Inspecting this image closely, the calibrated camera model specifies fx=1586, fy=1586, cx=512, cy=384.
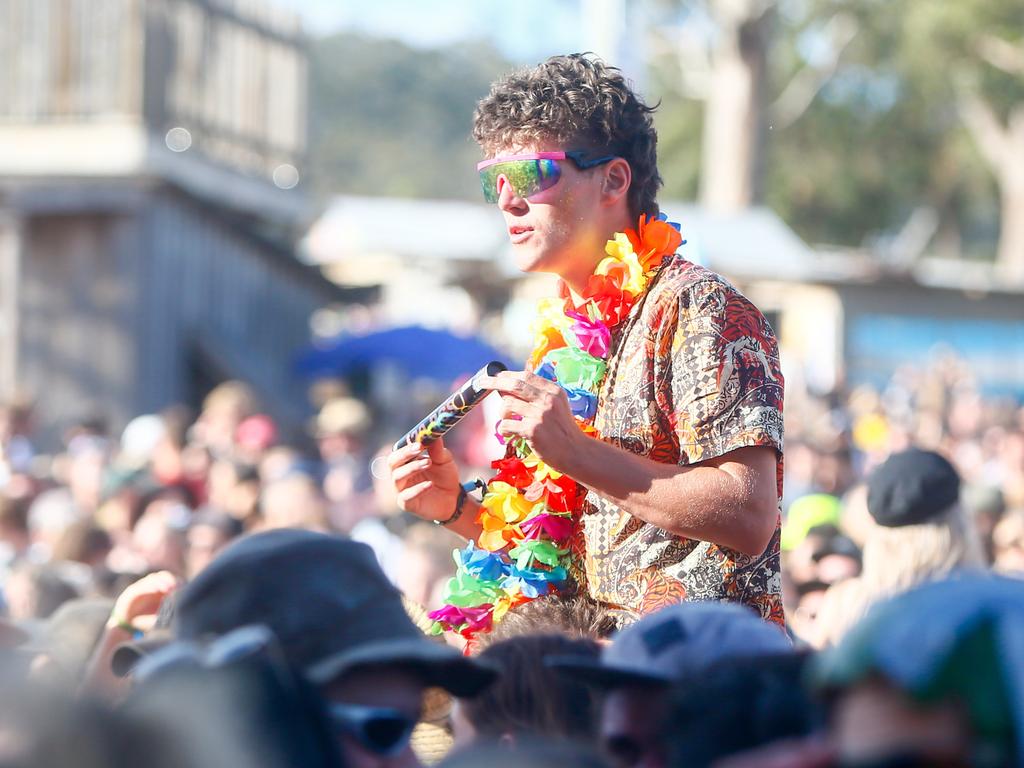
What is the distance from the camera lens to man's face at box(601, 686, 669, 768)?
6.15 ft

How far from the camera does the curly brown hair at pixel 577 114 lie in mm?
3168

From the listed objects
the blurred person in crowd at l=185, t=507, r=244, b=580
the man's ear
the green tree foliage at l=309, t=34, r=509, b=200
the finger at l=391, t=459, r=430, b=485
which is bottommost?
the blurred person in crowd at l=185, t=507, r=244, b=580

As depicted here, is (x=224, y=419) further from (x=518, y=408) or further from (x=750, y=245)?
(x=750, y=245)

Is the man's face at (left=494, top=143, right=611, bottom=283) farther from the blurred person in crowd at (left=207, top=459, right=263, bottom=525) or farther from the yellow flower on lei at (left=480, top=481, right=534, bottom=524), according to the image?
the blurred person in crowd at (left=207, top=459, right=263, bottom=525)

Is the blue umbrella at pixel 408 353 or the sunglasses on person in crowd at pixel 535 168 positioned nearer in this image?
the sunglasses on person in crowd at pixel 535 168

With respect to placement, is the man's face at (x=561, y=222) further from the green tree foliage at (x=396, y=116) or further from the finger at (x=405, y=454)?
the green tree foliage at (x=396, y=116)

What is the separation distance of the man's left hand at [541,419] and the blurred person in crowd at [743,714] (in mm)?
1059

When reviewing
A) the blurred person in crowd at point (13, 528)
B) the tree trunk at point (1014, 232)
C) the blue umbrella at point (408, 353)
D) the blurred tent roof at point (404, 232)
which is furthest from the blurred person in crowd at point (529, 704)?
the tree trunk at point (1014, 232)

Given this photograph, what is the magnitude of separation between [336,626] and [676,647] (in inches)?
16.4

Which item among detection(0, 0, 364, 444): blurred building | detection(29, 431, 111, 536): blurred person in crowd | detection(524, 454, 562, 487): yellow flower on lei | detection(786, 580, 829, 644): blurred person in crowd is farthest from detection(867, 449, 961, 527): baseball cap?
detection(0, 0, 364, 444): blurred building

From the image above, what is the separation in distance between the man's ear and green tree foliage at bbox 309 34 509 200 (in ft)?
218

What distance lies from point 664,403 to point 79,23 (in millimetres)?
10305

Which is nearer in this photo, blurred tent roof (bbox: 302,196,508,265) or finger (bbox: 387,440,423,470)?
finger (bbox: 387,440,423,470)

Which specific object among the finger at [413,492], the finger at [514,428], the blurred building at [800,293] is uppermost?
the blurred building at [800,293]
